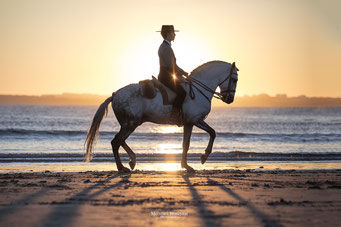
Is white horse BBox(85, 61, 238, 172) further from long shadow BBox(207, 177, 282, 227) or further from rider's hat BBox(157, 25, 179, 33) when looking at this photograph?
long shadow BBox(207, 177, 282, 227)

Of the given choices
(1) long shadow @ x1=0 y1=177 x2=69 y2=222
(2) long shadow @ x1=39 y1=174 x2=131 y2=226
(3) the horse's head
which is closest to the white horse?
(3) the horse's head

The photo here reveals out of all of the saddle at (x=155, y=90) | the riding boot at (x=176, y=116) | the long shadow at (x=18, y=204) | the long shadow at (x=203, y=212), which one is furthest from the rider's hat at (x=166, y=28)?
the long shadow at (x=18, y=204)

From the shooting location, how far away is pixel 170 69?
11352 mm

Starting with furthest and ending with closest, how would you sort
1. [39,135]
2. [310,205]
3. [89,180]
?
1. [39,135]
2. [89,180]
3. [310,205]

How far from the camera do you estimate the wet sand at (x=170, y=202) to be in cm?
593

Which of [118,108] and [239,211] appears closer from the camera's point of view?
[239,211]

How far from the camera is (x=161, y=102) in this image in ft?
37.4

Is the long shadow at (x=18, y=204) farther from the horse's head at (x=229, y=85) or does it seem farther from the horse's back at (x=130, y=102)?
the horse's head at (x=229, y=85)

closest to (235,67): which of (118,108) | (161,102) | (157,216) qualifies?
(161,102)

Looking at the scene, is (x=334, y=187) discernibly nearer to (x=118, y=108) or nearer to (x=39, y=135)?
(x=118, y=108)

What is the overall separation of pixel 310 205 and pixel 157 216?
243 centimetres

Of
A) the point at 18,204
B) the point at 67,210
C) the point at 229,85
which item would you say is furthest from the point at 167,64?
the point at 67,210

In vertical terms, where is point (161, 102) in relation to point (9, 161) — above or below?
above

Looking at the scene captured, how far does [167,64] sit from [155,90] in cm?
69
